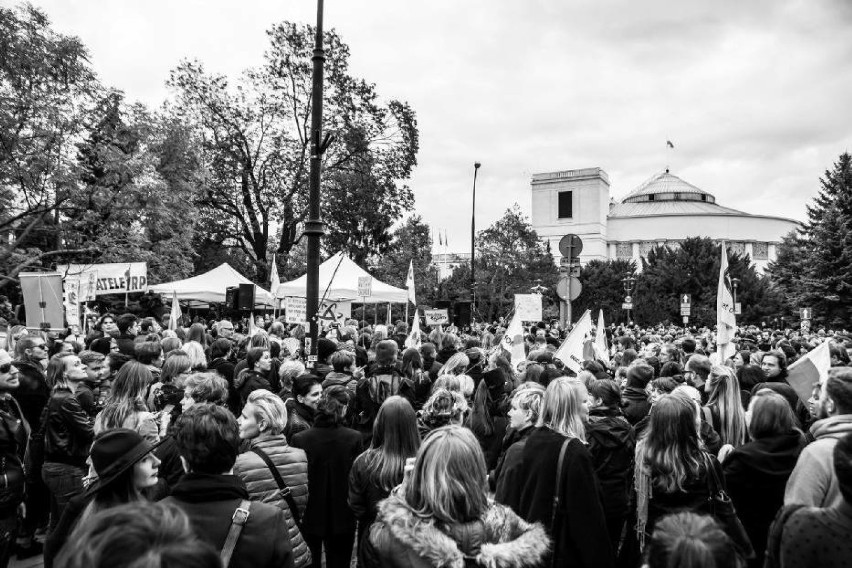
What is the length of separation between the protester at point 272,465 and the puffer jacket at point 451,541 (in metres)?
1.10

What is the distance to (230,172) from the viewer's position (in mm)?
32531

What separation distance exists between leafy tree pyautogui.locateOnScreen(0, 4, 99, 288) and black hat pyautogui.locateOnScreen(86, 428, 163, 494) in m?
18.2

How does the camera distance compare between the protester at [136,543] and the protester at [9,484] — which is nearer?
the protester at [136,543]

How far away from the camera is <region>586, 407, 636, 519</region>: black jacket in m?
4.72

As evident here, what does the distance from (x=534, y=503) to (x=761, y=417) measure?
5.73 ft

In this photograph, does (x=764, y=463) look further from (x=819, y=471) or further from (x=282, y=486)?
(x=282, y=486)

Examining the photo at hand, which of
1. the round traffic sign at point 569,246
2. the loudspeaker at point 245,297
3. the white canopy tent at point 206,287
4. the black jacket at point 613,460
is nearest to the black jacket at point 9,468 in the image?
the black jacket at point 613,460

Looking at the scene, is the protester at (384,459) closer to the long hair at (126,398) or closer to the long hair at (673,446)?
the long hair at (673,446)

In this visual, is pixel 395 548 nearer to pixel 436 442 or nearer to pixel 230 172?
pixel 436 442

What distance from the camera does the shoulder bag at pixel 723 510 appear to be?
147 inches

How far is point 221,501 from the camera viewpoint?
2.69 metres

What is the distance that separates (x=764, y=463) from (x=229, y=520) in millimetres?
3353

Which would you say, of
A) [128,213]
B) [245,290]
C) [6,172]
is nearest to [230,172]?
[128,213]

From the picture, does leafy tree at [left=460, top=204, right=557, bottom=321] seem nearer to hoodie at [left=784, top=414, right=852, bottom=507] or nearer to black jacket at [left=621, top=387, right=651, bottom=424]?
black jacket at [left=621, top=387, right=651, bottom=424]
